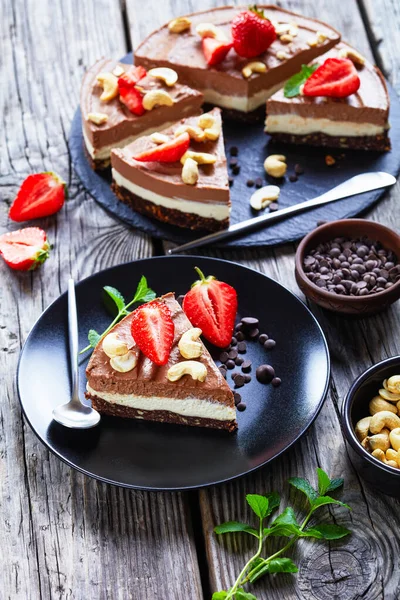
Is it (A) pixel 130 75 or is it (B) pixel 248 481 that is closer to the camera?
(B) pixel 248 481

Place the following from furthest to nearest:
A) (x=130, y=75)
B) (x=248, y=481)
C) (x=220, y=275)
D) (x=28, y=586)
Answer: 1. (x=130, y=75)
2. (x=220, y=275)
3. (x=248, y=481)
4. (x=28, y=586)

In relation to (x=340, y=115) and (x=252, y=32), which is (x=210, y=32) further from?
(x=340, y=115)

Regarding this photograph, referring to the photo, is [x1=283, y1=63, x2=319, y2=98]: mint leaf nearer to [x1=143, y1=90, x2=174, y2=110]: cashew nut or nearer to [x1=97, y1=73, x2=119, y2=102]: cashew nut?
[x1=143, y1=90, x2=174, y2=110]: cashew nut

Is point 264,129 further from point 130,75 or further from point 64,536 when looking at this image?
point 64,536

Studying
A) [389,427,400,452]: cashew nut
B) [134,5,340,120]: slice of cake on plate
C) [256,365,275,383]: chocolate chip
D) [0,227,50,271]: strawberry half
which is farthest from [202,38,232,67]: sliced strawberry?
[389,427,400,452]: cashew nut

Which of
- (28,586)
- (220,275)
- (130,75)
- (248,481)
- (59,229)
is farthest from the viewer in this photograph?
(130,75)

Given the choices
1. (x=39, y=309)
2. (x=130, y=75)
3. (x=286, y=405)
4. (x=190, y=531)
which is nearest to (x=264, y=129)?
(x=130, y=75)
